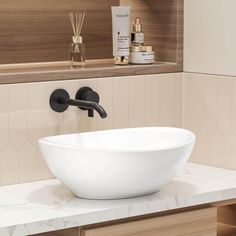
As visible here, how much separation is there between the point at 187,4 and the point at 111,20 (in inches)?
11.3

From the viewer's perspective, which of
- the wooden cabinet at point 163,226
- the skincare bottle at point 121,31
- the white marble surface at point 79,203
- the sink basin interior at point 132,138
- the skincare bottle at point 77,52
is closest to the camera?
the white marble surface at point 79,203

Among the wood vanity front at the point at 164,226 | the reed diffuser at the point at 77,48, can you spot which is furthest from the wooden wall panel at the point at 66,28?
the wood vanity front at the point at 164,226

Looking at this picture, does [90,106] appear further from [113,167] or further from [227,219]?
[227,219]

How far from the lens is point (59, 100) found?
2.33m

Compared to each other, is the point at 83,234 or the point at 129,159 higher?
the point at 129,159

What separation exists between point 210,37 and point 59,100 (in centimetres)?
57

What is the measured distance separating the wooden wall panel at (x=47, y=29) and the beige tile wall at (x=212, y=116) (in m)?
0.35

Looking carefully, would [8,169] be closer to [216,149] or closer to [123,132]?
[123,132]

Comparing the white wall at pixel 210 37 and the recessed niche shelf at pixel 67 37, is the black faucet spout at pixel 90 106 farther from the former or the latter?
the white wall at pixel 210 37

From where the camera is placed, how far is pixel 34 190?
87.6 inches

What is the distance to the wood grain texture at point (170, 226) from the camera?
2.02 meters

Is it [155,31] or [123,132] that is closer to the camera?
[123,132]

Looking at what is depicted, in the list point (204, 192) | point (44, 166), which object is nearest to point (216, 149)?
point (204, 192)

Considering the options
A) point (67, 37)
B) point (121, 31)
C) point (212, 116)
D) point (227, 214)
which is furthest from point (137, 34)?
point (227, 214)
